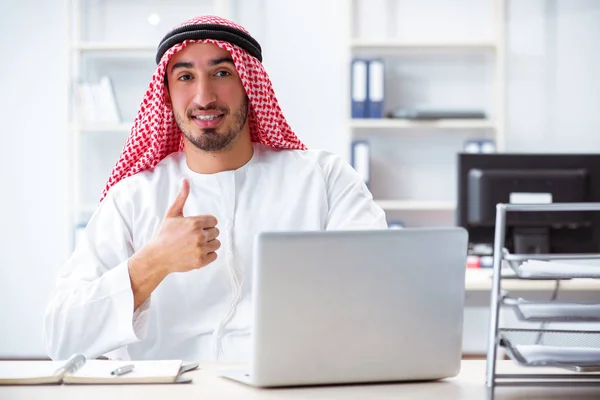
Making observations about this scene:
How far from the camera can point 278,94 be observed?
15.7 ft

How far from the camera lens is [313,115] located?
4.81m

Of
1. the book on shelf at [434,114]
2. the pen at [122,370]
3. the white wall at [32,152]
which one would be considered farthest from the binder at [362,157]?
the pen at [122,370]

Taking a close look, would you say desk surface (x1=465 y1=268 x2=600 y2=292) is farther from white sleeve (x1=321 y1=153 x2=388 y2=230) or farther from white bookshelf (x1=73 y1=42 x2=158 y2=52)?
white bookshelf (x1=73 y1=42 x2=158 y2=52)

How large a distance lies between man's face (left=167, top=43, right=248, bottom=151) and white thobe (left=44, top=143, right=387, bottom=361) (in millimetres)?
101

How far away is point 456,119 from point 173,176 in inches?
105

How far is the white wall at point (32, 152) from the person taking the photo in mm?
4875

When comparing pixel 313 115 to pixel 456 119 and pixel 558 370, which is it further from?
pixel 558 370

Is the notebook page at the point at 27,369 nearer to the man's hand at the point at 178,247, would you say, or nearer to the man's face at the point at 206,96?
the man's hand at the point at 178,247

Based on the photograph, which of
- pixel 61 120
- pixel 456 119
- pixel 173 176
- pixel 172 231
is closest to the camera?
pixel 172 231

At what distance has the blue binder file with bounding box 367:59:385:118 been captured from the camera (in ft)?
14.4

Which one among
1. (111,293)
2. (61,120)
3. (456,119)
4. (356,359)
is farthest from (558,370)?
(61,120)

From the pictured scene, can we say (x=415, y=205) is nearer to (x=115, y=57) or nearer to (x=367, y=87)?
(x=367, y=87)

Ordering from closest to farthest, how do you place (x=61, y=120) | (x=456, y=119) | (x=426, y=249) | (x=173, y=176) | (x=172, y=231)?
(x=426, y=249)
(x=172, y=231)
(x=173, y=176)
(x=456, y=119)
(x=61, y=120)

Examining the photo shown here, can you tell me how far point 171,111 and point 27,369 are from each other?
3.07 ft
